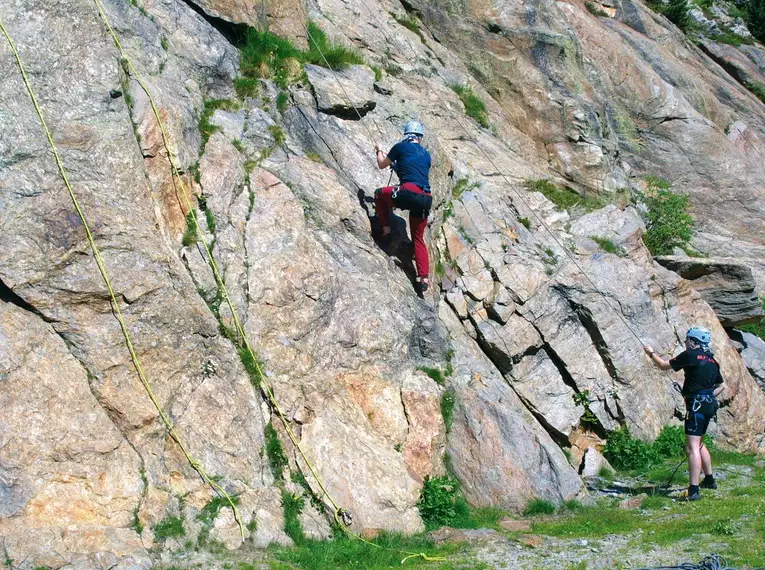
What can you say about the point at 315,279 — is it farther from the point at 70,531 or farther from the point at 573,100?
the point at 573,100

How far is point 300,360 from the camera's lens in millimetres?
11312

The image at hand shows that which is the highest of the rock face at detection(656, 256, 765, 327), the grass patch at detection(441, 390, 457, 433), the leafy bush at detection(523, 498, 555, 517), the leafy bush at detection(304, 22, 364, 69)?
the leafy bush at detection(304, 22, 364, 69)

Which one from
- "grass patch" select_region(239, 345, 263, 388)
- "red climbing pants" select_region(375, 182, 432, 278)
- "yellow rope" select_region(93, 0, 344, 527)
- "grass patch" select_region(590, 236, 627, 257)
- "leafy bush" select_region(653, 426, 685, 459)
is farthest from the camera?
"grass patch" select_region(590, 236, 627, 257)

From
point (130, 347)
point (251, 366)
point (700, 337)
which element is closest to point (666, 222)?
point (700, 337)

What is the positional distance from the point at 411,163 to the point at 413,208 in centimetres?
74

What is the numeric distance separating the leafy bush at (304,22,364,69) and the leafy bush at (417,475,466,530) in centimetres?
867

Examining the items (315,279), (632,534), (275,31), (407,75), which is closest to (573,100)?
(407,75)

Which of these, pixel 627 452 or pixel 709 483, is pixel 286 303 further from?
pixel 709 483

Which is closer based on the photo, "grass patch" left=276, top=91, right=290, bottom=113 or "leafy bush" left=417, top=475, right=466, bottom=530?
"leafy bush" left=417, top=475, right=466, bottom=530

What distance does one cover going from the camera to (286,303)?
1158 centimetres

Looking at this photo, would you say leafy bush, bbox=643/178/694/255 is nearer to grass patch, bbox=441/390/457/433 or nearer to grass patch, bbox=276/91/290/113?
grass patch, bbox=441/390/457/433

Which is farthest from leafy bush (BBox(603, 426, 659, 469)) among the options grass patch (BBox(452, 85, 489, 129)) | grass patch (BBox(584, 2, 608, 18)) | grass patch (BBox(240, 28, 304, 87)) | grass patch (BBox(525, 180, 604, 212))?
grass patch (BBox(584, 2, 608, 18))

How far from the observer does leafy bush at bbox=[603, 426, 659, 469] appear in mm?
14203

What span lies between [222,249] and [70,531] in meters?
4.55
